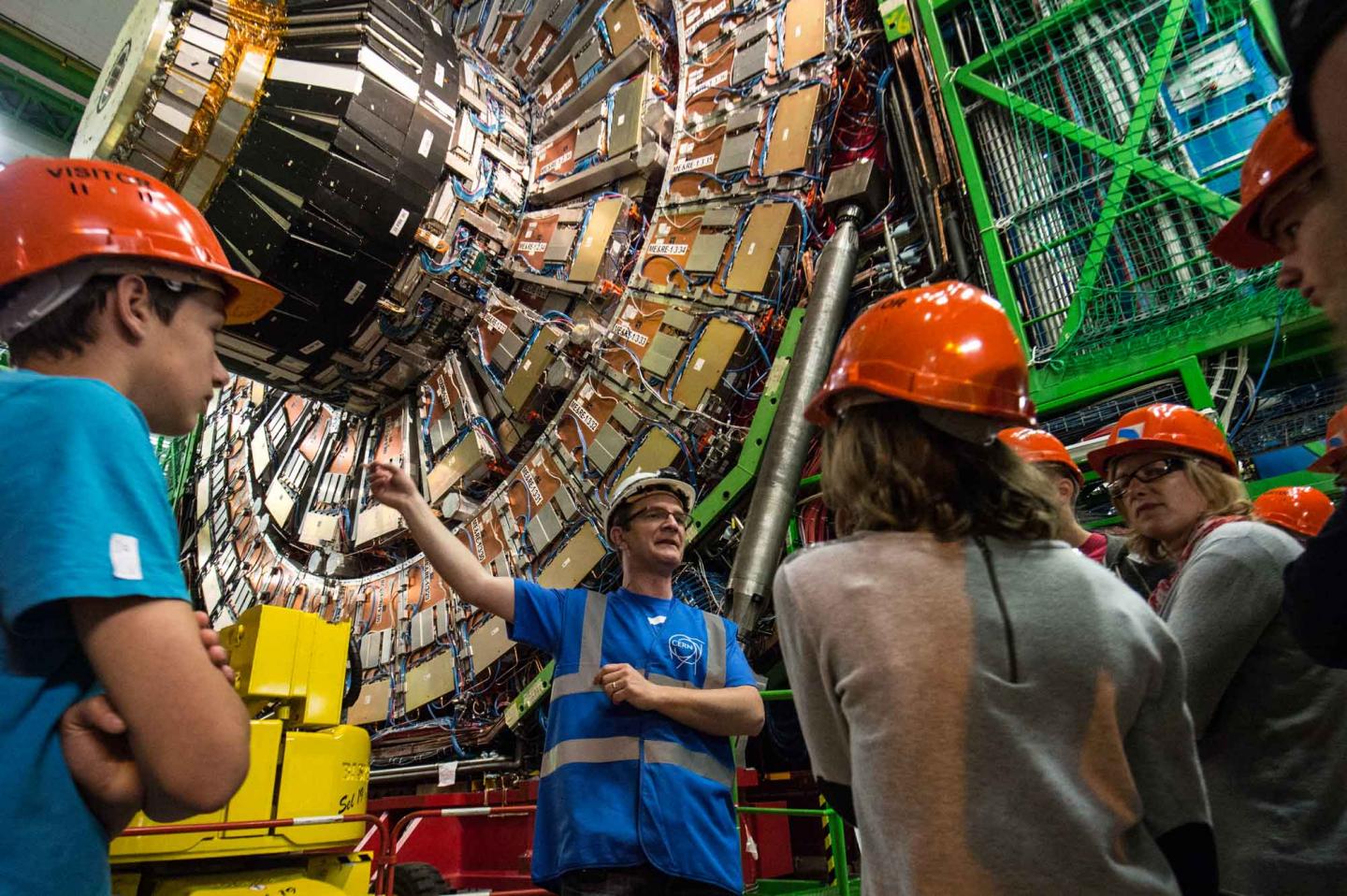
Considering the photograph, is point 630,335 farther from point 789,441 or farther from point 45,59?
point 45,59

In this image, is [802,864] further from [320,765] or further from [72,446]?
[72,446]

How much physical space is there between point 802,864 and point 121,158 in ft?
17.7

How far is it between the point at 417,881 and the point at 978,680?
12.2 feet

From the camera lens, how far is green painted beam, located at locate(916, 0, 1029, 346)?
3.89 meters

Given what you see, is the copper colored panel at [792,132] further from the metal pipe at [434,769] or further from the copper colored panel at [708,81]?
the metal pipe at [434,769]

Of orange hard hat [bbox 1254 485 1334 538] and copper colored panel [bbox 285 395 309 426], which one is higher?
copper colored panel [bbox 285 395 309 426]

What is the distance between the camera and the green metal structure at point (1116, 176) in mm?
3381

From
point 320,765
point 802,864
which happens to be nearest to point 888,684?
point 320,765

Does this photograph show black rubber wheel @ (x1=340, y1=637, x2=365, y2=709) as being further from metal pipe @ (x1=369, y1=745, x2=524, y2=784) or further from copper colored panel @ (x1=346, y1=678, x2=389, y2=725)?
copper colored panel @ (x1=346, y1=678, x2=389, y2=725)

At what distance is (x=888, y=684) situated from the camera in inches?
42.0

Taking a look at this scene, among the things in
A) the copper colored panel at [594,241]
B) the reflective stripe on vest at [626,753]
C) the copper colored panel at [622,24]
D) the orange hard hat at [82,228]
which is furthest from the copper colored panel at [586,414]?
the orange hard hat at [82,228]

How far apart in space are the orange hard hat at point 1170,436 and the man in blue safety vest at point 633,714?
1.33 m

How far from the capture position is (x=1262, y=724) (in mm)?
1510

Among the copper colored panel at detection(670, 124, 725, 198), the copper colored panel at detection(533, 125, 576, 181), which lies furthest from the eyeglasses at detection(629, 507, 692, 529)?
the copper colored panel at detection(533, 125, 576, 181)
